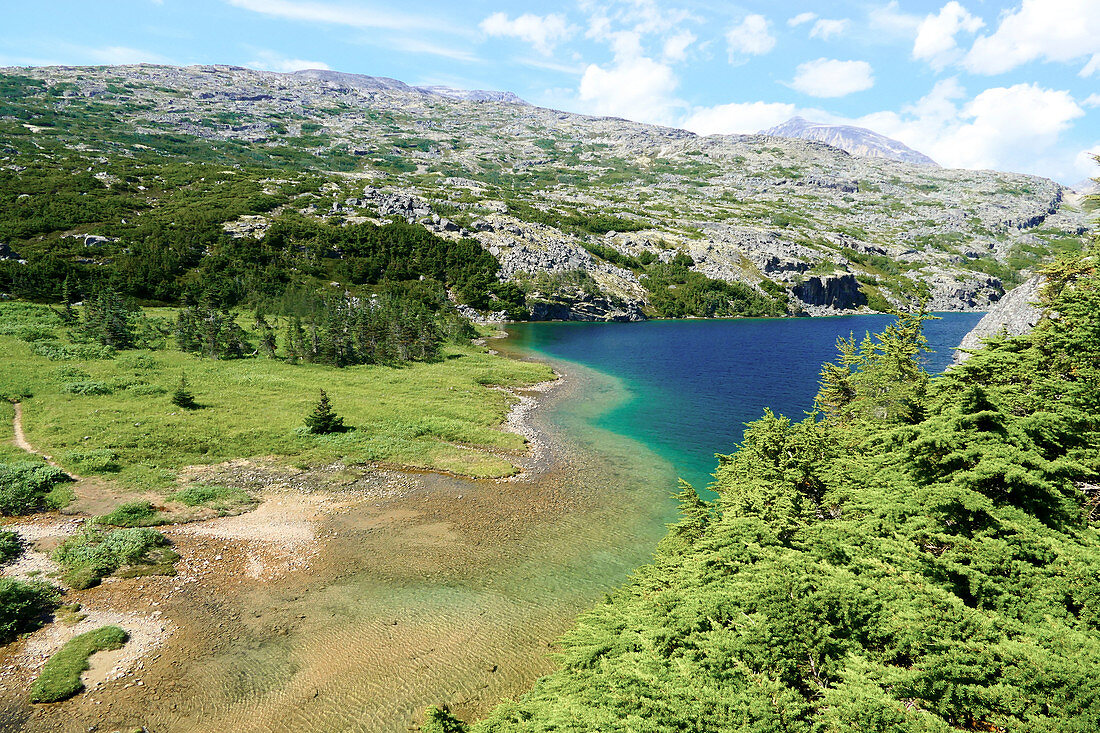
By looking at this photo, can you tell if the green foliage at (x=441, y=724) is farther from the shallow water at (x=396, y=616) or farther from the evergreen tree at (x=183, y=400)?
the evergreen tree at (x=183, y=400)

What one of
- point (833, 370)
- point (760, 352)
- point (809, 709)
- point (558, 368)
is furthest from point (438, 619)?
point (760, 352)

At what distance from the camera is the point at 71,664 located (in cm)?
1961

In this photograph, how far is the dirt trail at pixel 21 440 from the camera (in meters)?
36.9

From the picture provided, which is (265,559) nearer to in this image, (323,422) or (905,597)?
(323,422)

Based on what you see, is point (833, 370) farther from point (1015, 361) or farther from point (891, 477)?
point (891, 477)

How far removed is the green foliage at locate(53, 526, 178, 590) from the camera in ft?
82.7

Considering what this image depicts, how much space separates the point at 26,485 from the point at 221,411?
20043 mm

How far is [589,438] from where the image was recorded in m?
54.1

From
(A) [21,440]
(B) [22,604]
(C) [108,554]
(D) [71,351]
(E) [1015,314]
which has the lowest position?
(C) [108,554]

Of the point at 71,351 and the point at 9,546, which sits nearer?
the point at 9,546

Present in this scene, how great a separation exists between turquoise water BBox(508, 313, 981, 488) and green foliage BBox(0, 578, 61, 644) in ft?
142

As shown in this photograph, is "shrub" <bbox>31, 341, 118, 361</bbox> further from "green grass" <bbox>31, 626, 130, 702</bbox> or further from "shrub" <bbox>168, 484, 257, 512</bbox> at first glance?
"green grass" <bbox>31, 626, 130, 702</bbox>

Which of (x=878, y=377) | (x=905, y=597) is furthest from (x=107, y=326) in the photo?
(x=878, y=377)

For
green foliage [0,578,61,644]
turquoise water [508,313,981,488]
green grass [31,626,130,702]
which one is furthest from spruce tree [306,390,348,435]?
turquoise water [508,313,981,488]
